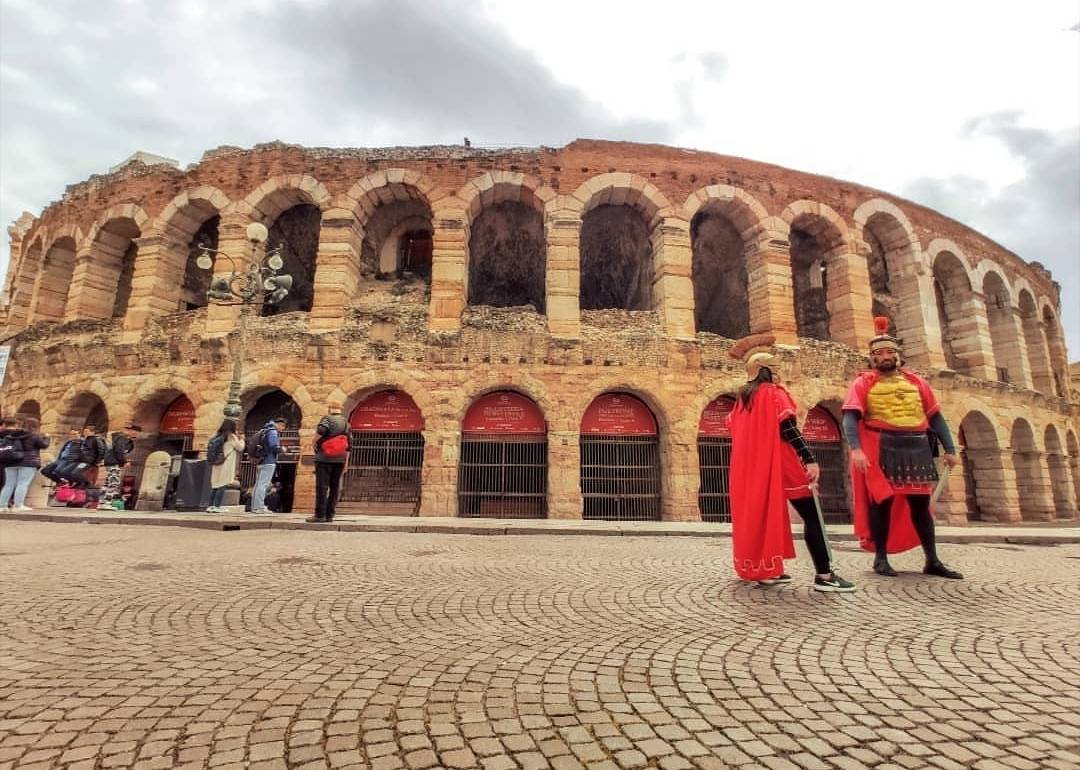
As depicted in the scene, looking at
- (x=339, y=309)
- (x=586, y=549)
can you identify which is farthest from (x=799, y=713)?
(x=339, y=309)

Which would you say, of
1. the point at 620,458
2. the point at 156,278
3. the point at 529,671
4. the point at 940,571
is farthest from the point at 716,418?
the point at 156,278

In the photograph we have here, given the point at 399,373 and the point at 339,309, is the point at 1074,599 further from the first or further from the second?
the point at 339,309

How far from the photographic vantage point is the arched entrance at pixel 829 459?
13.1m

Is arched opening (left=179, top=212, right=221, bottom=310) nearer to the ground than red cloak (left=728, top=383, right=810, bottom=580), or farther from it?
farther from it

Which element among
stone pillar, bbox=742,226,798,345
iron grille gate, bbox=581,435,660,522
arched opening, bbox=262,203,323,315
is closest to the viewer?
iron grille gate, bbox=581,435,660,522

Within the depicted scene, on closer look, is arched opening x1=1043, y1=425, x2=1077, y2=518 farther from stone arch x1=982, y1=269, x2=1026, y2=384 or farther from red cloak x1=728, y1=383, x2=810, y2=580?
red cloak x1=728, y1=383, x2=810, y2=580

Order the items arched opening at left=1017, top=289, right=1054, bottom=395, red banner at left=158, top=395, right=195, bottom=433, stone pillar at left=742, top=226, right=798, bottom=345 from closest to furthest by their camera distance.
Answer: red banner at left=158, top=395, right=195, bottom=433, stone pillar at left=742, top=226, right=798, bottom=345, arched opening at left=1017, top=289, right=1054, bottom=395

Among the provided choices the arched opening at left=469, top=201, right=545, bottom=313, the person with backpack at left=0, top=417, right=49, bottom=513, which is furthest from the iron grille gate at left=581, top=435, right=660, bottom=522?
the person with backpack at left=0, top=417, right=49, bottom=513

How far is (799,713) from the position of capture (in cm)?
184

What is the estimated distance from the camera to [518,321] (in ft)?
42.1

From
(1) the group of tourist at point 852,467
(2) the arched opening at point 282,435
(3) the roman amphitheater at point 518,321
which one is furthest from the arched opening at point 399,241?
(1) the group of tourist at point 852,467

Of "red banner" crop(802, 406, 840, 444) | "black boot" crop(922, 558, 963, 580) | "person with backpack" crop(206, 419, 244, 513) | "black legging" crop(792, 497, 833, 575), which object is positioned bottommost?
"black boot" crop(922, 558, 963, 580)

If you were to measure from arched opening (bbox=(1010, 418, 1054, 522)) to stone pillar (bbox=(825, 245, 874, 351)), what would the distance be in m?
6.70

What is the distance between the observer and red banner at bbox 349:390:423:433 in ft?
41.1
